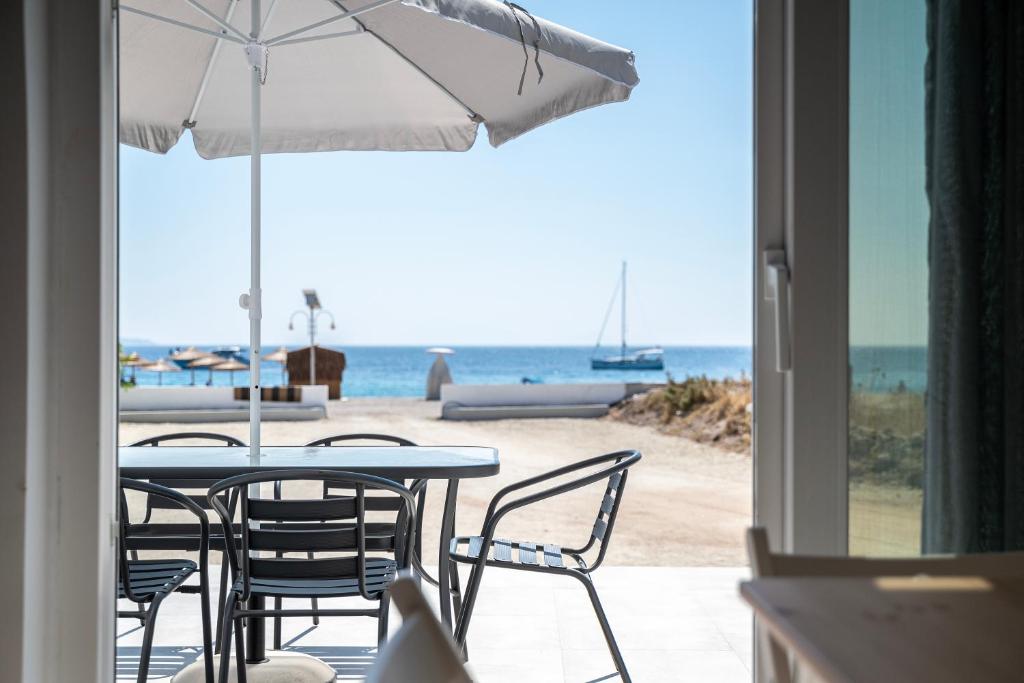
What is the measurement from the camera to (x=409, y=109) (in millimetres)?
3535

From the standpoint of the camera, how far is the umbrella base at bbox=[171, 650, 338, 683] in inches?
99.8

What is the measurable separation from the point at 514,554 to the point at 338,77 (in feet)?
6.44

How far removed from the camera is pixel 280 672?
103 inches

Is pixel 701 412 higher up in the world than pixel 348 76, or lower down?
lower down

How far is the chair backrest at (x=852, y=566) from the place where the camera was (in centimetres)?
107

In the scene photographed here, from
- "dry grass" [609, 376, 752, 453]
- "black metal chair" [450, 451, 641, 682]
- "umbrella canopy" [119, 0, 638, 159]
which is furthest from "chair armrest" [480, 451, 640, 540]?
"dry grass" [609, 376, 752, 453]

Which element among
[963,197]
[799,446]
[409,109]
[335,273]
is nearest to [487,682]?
[799,446]

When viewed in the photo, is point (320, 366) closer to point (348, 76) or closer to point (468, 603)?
point (348, 76)

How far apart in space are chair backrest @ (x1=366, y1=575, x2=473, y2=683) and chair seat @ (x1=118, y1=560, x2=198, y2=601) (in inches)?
66.0

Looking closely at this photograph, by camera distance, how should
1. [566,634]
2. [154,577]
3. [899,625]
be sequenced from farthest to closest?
[566,634] < [154,577] < [899,625]

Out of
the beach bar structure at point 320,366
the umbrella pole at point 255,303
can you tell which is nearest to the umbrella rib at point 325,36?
the umbrella pole at point 255,303

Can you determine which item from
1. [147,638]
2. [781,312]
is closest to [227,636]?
[147,638]

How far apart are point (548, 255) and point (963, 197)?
131ft

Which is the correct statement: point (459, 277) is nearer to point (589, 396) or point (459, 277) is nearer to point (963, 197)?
point (589, 396)
